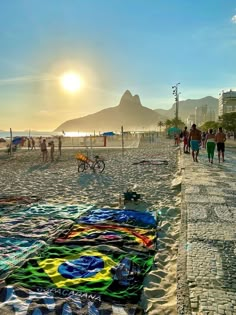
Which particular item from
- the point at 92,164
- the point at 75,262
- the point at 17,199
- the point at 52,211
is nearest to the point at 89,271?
the point at 75,262

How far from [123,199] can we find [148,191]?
1275 mm

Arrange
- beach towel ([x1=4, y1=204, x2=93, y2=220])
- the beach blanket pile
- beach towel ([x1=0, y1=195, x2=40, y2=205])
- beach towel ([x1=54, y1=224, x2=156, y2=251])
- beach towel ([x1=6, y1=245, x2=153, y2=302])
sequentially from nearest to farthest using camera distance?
the beach blanket pile
beach towel ([x1=6, y1=245, x2=153, y2=302])
beach towel ([x1=54, y1=224, x2=156, y2=251])
beach towel ([x1=4, y1=204, x2=93, y2=220])
beach towel ([x1=0, y1=195, x2=40, y2=205])

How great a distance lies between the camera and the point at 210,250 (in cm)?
362

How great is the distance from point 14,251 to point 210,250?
100 inches

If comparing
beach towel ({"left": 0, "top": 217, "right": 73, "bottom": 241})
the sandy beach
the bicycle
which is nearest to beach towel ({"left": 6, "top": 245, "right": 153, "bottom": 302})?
the sandy beach

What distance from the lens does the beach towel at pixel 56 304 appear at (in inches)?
105

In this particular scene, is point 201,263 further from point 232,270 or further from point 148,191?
point 148,191

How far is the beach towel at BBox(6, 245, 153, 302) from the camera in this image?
10.1 ft

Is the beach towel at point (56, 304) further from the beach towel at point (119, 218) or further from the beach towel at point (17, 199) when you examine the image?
the beach towel at point (17, 199)

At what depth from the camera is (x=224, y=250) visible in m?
3.62

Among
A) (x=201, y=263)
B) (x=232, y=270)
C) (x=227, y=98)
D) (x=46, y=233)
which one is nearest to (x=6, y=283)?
(x=46, y=233)

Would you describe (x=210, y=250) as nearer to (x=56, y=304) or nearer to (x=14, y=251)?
(x=56, y=304)

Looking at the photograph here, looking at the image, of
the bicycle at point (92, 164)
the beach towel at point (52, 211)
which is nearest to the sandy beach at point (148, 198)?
the beach towel at point (52, 211)

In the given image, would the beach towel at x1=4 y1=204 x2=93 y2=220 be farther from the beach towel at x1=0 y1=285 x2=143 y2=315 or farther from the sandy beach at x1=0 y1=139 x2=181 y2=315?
the beach towel at x1=0 y1=285 x2=143 y2=315
